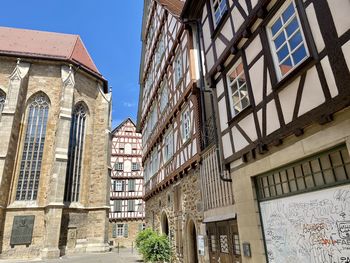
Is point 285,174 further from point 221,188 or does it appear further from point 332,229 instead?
point 221,188

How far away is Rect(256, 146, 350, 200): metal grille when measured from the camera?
3.57m

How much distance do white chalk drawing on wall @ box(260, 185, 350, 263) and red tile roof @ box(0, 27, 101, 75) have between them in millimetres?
24844

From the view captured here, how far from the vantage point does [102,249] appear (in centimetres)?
2172

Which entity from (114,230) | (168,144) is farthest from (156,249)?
(114,230)

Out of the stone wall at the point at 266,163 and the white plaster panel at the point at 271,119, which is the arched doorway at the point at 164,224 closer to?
the stone wall at the point at 266,163

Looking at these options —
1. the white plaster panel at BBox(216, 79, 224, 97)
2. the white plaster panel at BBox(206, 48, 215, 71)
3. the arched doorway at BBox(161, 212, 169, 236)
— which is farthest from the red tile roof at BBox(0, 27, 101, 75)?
the white plaster panel at BBox(216, 79, 224, 97)

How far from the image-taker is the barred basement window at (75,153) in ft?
A: 73.3

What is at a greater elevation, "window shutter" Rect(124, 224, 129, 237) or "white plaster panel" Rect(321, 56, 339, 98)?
"white plaster panel" Rect(321, 56, 339, 98)

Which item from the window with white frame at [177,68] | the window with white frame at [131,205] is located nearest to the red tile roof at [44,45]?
the window with white frame at [131,205]

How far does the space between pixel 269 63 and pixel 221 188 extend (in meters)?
3.42

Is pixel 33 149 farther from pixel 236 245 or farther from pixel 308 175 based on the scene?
pixel 308 175

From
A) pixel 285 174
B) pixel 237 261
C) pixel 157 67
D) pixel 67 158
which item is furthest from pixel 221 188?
pixel 67 158

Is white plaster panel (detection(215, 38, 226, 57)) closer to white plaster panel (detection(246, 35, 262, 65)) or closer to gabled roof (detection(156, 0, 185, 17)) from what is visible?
white plaster panel (detection(246, 35, 262, 65))

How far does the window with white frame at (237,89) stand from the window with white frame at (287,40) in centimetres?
104
